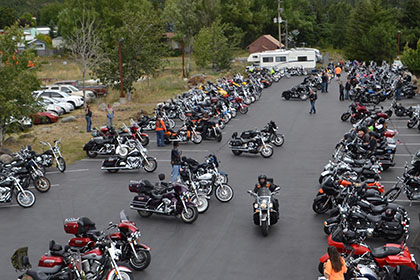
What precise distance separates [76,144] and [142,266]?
1322 centimetres

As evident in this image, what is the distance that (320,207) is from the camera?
12.5 metres

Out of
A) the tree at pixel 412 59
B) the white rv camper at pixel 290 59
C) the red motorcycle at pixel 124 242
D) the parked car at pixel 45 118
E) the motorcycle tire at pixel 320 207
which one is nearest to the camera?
the red motorcycle at pixel 124 242

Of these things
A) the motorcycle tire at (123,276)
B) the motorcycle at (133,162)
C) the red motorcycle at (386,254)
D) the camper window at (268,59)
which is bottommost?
the camper window at (268,59)

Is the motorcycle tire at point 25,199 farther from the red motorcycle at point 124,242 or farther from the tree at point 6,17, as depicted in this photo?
the tree at point 6,17

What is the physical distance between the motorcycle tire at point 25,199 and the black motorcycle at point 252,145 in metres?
7.82

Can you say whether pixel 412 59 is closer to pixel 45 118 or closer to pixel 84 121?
pixel 84 121

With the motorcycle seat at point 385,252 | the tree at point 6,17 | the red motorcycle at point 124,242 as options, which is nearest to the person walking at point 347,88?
the motorcycle seat at point 385,252

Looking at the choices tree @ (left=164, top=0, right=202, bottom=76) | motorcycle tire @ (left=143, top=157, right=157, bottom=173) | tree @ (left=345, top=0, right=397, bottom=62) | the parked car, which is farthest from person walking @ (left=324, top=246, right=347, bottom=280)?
tree @ (left=164, top=0, right=202, bottom=76)

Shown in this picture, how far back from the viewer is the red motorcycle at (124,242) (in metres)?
9.68

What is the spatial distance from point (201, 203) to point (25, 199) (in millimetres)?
5374

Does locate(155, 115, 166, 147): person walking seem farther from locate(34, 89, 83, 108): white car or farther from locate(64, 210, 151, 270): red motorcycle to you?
locate(34, 89, 83, 108): white car

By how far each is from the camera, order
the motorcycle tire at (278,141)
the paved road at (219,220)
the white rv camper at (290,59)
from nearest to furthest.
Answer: the paved road at (219,220), the motorcycle tire at (278,141), the white rv camper at (290,59)

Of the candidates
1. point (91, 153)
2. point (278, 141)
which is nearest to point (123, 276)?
point (91, 153)

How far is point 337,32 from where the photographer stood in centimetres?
8412
